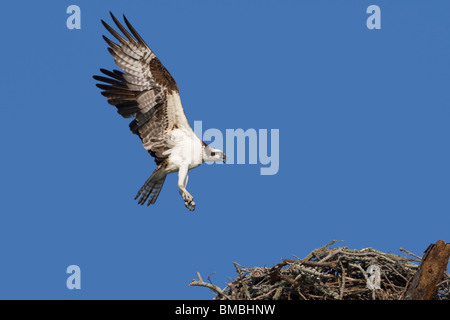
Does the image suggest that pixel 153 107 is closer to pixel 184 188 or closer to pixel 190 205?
pixel 184 188

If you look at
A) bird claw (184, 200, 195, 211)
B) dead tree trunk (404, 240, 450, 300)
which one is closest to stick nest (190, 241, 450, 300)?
dead tree trunk (404, 240, 450, 300)

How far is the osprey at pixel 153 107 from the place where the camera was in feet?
36.1

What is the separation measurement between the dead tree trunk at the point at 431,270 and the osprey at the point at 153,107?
13.6 feet

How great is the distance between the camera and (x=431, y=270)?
7648 mm

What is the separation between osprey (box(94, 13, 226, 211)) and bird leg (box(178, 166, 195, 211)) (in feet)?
0.05

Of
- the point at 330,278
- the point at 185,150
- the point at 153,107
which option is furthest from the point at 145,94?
the point at 330,278

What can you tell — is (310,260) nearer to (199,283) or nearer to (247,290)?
(247,290)

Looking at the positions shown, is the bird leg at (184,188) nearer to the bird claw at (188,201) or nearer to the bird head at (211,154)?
the bird claw at (188,201)

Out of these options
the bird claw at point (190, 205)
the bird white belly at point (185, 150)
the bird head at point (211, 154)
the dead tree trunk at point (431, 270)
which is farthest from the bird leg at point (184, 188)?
the dead tree trunk at point (431, 270)

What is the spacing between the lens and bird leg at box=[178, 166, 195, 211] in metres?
10.5

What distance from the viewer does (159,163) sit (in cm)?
1124

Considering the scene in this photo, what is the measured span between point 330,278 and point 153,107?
413cm
